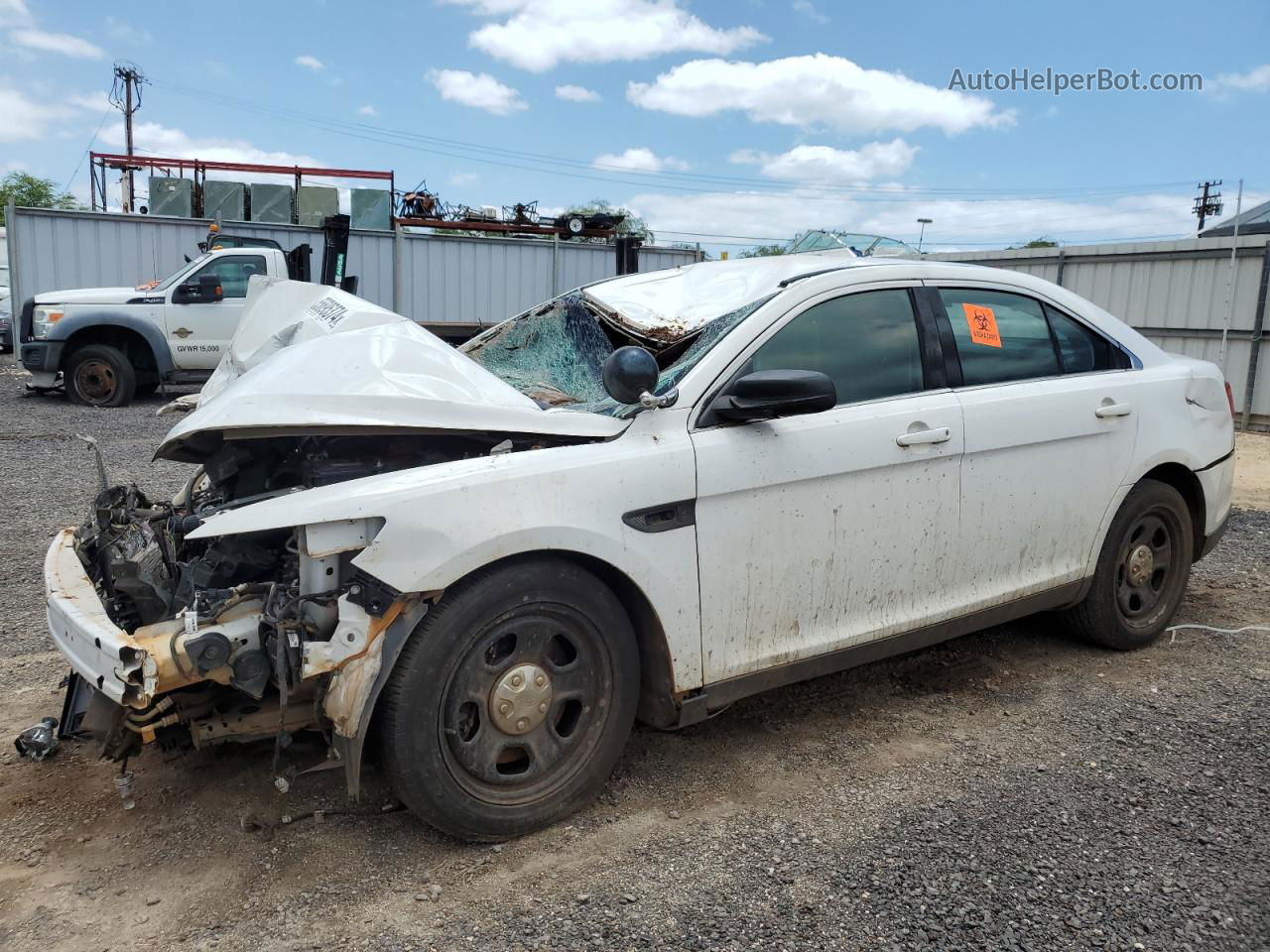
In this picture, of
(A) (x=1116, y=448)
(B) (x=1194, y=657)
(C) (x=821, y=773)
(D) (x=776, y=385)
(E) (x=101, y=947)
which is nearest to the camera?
(E) (x=101, y=947)

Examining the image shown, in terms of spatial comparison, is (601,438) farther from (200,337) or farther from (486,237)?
(486,237)

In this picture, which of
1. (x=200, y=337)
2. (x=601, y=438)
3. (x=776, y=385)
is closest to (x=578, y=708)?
(x=601, y=438)

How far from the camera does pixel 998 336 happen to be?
Result: 3.96 metres

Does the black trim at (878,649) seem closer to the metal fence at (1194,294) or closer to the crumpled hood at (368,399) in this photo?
the crumpled hood at (368,399)

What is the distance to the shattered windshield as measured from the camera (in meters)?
3.35

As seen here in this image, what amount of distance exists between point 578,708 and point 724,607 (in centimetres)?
56

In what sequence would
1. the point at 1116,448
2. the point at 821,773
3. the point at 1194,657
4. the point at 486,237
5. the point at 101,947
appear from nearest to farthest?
the point at 101,947 < the point at 821,773 < the point at 1116,448 < the point at 1194,657 < the point at 486,237

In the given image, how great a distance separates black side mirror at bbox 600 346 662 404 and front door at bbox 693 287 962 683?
234 mm

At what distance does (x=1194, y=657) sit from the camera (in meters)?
4.49

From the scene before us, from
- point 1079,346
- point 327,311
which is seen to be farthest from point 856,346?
point 327,311

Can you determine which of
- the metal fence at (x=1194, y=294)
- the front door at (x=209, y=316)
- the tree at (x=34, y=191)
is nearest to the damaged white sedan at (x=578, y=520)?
the front door at (x=209, y=316)

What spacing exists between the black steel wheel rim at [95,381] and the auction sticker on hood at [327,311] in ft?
34.7

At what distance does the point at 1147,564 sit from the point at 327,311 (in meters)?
3.75

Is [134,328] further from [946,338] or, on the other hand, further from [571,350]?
[946,338]
